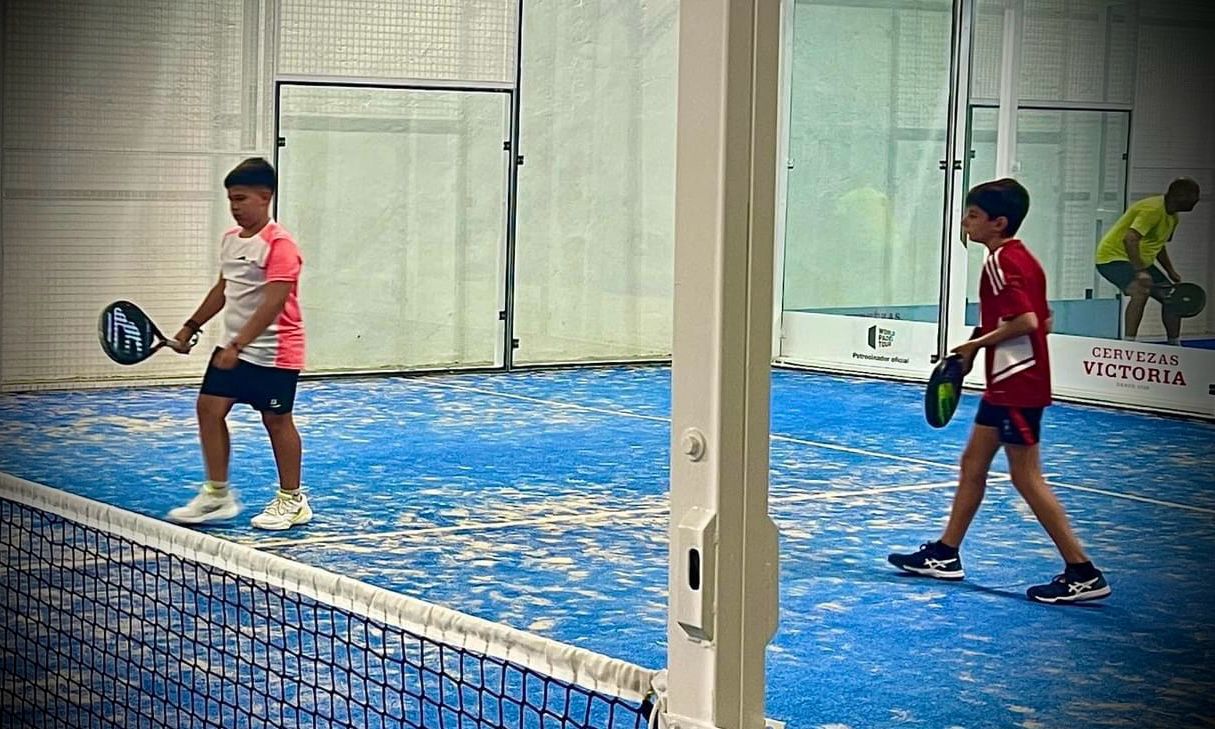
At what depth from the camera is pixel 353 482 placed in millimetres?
3611

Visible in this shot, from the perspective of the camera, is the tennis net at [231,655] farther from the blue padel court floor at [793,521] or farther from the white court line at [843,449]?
the white court line at [843,449]

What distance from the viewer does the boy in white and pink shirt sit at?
3.00 m

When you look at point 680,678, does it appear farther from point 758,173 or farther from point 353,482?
point 353,482

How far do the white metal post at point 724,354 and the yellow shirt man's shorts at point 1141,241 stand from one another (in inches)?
175

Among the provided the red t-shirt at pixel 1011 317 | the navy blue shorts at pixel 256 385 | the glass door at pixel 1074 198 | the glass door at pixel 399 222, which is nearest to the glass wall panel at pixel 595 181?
the glass door at pixel 399 222

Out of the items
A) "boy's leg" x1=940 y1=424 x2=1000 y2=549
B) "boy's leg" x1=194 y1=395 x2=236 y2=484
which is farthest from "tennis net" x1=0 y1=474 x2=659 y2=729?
"boy's leg" x1=940 y1=424 x2=1000 y2=549

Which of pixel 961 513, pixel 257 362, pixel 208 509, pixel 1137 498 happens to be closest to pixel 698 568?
pixel 961 513

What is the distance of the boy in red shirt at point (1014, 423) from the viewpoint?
2564mm

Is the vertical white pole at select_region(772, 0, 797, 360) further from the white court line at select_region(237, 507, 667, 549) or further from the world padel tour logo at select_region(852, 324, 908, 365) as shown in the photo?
the white court line at select_region(237, 507, 667, 549)

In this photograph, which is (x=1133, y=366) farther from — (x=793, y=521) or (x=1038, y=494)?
(x=1038, y=494)

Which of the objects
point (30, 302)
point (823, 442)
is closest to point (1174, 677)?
point (823, 442)

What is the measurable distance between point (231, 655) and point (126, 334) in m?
2.90

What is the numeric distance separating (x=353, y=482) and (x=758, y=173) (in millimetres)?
2764

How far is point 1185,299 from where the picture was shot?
16.6 feet
